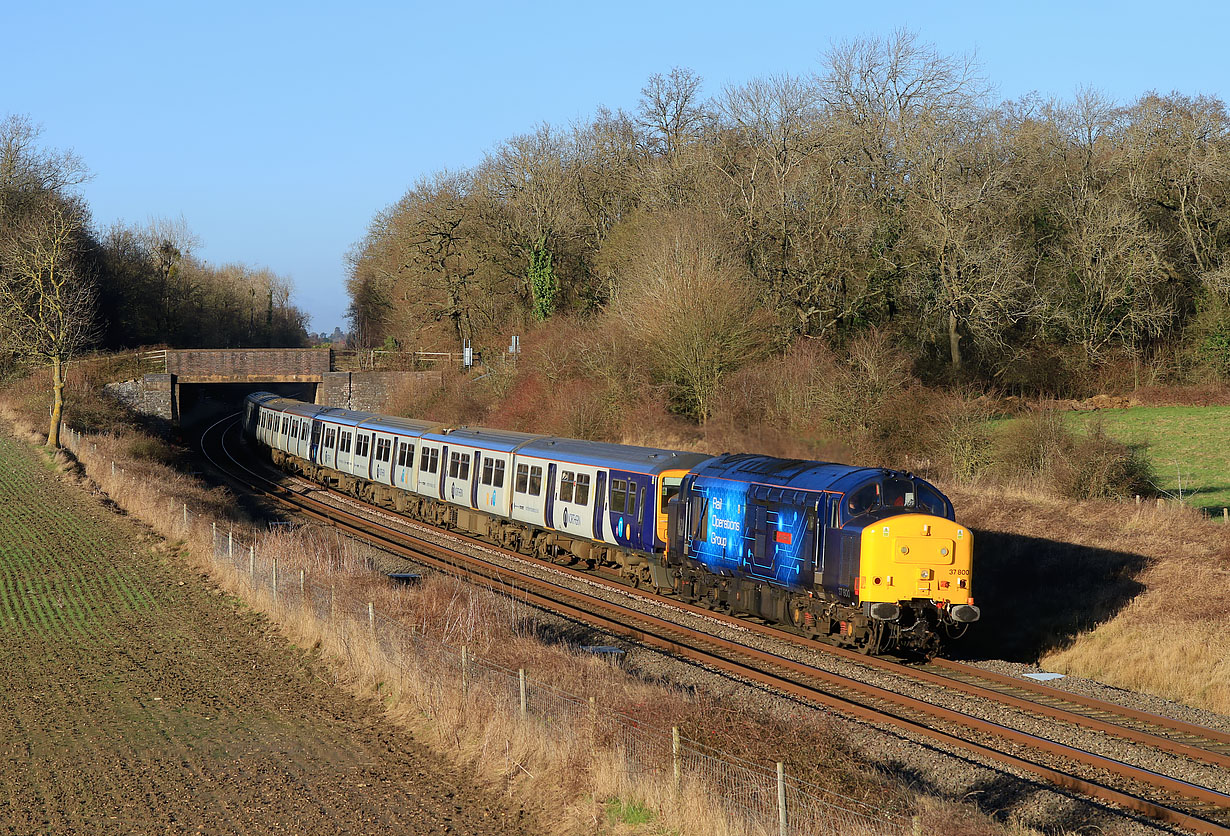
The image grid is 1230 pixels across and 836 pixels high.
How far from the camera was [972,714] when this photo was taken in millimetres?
13570

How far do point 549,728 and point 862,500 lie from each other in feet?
22.2

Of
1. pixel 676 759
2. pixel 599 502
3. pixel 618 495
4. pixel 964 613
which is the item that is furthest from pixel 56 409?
pixel 676 759

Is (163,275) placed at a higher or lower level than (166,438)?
higher

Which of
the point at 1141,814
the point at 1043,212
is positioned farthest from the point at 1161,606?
the point at 1043,212

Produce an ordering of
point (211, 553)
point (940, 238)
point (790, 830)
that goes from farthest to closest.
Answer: point (940, 238) → point (211, 553) → point (790, 830)

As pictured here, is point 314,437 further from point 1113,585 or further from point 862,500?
point 1113,585

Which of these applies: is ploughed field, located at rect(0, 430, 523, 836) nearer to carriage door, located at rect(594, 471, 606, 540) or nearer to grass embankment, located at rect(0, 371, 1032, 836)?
grass embankment, located at rect(0, 371, 1032, 836)

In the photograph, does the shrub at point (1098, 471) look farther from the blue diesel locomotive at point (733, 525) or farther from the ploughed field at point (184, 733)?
the ploughed field at point (184, 733)

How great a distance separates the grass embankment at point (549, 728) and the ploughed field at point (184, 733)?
0.43m

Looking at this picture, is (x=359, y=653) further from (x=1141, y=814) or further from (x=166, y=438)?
(x=166, y=438)

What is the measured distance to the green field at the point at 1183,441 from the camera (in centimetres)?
2706

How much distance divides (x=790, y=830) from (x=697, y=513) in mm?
11259

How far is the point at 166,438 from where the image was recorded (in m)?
49.4

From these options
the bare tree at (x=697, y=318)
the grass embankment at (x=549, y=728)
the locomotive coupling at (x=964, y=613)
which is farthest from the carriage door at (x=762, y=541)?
the bare tree at (x=697, y=318)
